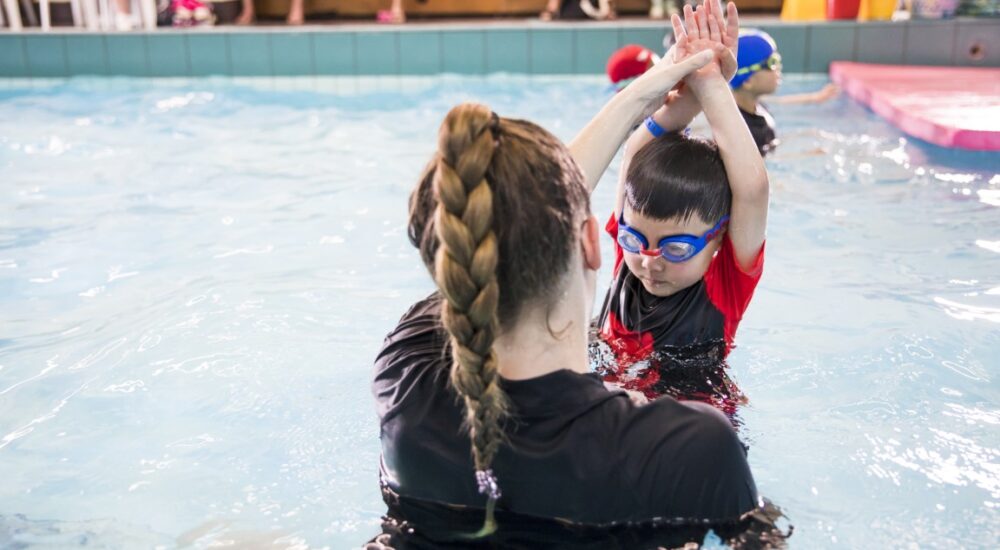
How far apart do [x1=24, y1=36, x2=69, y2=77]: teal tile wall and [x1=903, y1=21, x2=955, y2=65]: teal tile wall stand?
342 inches

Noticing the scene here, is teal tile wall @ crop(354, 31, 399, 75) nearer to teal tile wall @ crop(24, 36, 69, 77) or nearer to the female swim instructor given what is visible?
teal tile wall @ crop(24, 36, 69, 77)

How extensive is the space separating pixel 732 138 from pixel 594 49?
25.1 ft

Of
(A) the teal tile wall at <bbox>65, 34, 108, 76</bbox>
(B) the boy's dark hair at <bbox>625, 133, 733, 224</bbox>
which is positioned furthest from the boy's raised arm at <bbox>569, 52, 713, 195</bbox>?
(A) the teal tile wall at <bbox>65, 34, 108, 76</bbox>

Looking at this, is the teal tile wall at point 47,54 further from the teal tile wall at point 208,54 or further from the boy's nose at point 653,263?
the boy's nose at point 653,263

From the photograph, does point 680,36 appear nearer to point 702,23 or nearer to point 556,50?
point 702,23

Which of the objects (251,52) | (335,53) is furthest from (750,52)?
(251,52)

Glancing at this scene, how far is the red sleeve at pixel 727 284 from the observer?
2.72 meters

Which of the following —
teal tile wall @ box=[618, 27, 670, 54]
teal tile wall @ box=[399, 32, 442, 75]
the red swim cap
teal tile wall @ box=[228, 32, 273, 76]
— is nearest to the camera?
the red swim cap

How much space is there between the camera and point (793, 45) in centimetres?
952

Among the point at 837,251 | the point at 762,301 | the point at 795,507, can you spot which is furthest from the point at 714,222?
the point at 837,251

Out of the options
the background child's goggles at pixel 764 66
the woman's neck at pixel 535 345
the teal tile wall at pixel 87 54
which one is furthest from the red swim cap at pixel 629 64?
the teal tile wall at pixel 87 54

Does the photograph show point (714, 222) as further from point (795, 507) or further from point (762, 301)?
point (762, 301)

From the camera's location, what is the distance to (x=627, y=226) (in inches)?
106

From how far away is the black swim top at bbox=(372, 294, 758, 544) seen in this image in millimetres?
1645
